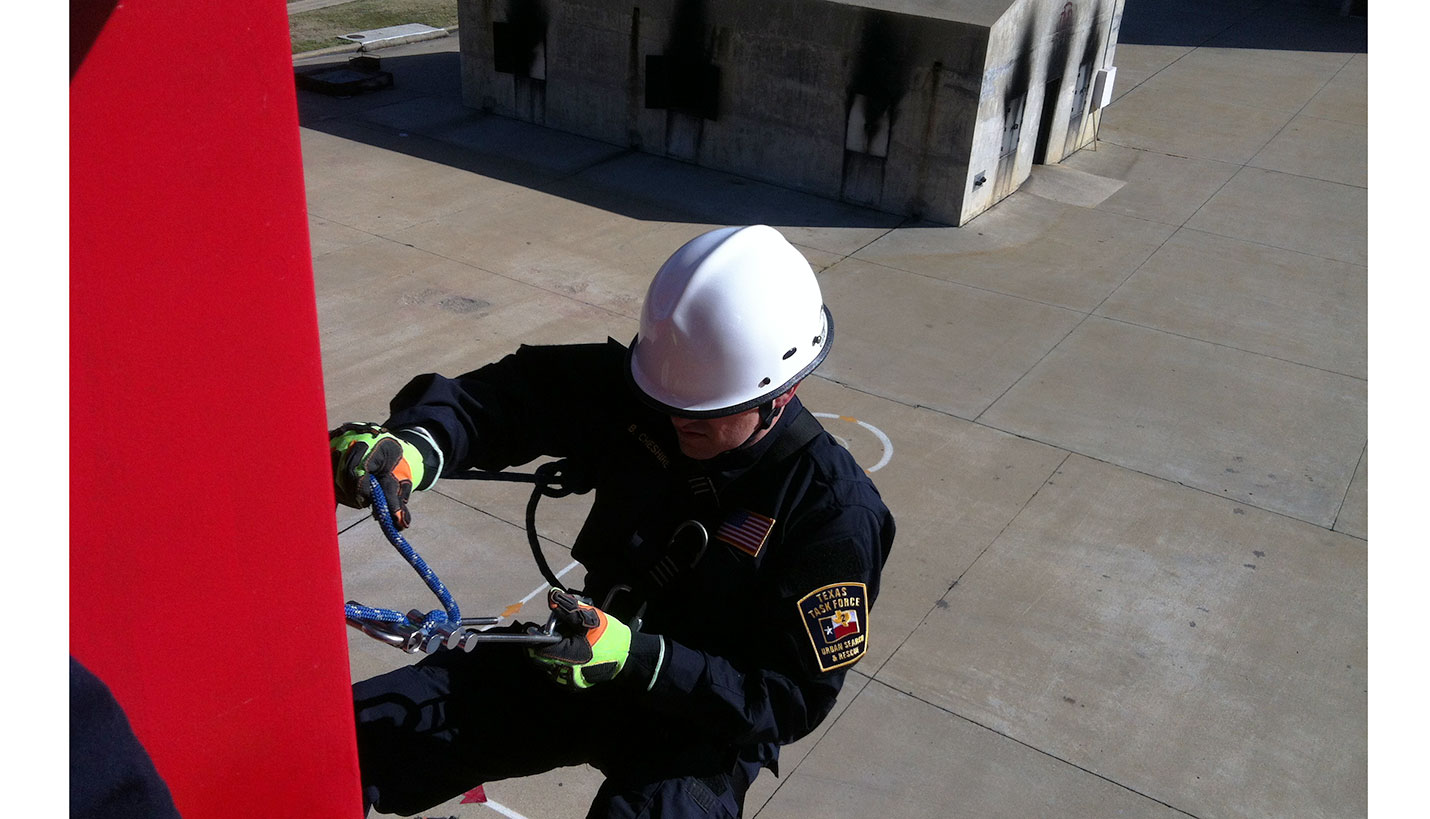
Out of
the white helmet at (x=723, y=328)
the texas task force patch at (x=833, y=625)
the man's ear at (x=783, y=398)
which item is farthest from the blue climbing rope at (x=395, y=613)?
the man's ear at (x=783, y=398)

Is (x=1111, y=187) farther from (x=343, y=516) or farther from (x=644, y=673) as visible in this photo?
(x=644, y=673)

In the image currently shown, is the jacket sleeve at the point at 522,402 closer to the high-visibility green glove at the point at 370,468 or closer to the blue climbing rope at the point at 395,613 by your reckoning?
the high-visibility green glove at the point at 370,468

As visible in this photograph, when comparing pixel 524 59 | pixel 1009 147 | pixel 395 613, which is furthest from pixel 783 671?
pixel 524 59

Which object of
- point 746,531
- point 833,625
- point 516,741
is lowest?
point 516,741

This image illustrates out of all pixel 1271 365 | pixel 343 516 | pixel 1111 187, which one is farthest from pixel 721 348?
pixel 1111 187

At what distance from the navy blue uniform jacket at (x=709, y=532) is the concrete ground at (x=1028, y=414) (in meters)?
1.36

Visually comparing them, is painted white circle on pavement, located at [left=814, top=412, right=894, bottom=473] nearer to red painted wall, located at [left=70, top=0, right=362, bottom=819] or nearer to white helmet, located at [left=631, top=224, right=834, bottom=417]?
white helmet, located at [left=631, top=224, right=834, bottom=417]

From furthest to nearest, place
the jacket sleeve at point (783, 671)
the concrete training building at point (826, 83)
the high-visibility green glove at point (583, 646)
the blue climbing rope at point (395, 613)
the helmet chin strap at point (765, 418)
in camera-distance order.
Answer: the concrete training building at point (826, 83) → the helmet chin strap at point (765, 418) → the jacket sleeve at point (783, 671) → the high-visibility green glove at point (583, 646) → the blue climbing rope at point (395, 613)

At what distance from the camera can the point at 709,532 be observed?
2721mm

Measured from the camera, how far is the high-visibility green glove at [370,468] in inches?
93.0

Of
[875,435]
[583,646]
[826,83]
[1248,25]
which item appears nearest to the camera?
[583,646]

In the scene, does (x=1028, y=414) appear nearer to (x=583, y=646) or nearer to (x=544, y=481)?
(x=544, y=481)

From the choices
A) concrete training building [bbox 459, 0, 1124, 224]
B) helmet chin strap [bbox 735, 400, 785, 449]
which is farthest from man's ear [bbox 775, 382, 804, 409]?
concrete training building [bbox 459, 0, 1124, 224]

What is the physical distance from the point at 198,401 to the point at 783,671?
1.51m
